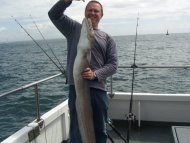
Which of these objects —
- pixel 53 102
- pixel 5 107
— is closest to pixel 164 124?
pixel 53 102

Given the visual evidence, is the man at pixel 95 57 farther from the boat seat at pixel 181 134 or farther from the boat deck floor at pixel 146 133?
the boat deck floor at pixel 146 133

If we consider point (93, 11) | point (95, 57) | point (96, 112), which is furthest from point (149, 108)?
point (93, 11)

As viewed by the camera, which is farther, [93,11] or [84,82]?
[93,11]

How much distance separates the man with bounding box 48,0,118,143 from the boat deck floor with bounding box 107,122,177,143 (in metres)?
1.67

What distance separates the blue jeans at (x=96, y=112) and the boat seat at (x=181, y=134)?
0.80 metres

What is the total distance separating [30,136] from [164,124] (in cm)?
263

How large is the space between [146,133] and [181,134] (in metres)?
1.81

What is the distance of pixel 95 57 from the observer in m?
3.48

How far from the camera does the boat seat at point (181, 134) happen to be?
11.8 feet

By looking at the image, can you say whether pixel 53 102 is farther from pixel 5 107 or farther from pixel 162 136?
pixel 162 136

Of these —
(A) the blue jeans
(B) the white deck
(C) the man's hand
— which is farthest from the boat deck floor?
(C) the man's hand

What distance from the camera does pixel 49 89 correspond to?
15.1 m

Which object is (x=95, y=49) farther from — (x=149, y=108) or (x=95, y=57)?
(x=149, y=108)

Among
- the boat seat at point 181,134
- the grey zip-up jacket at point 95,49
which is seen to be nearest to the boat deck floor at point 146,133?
the boat seat at point 181,134
